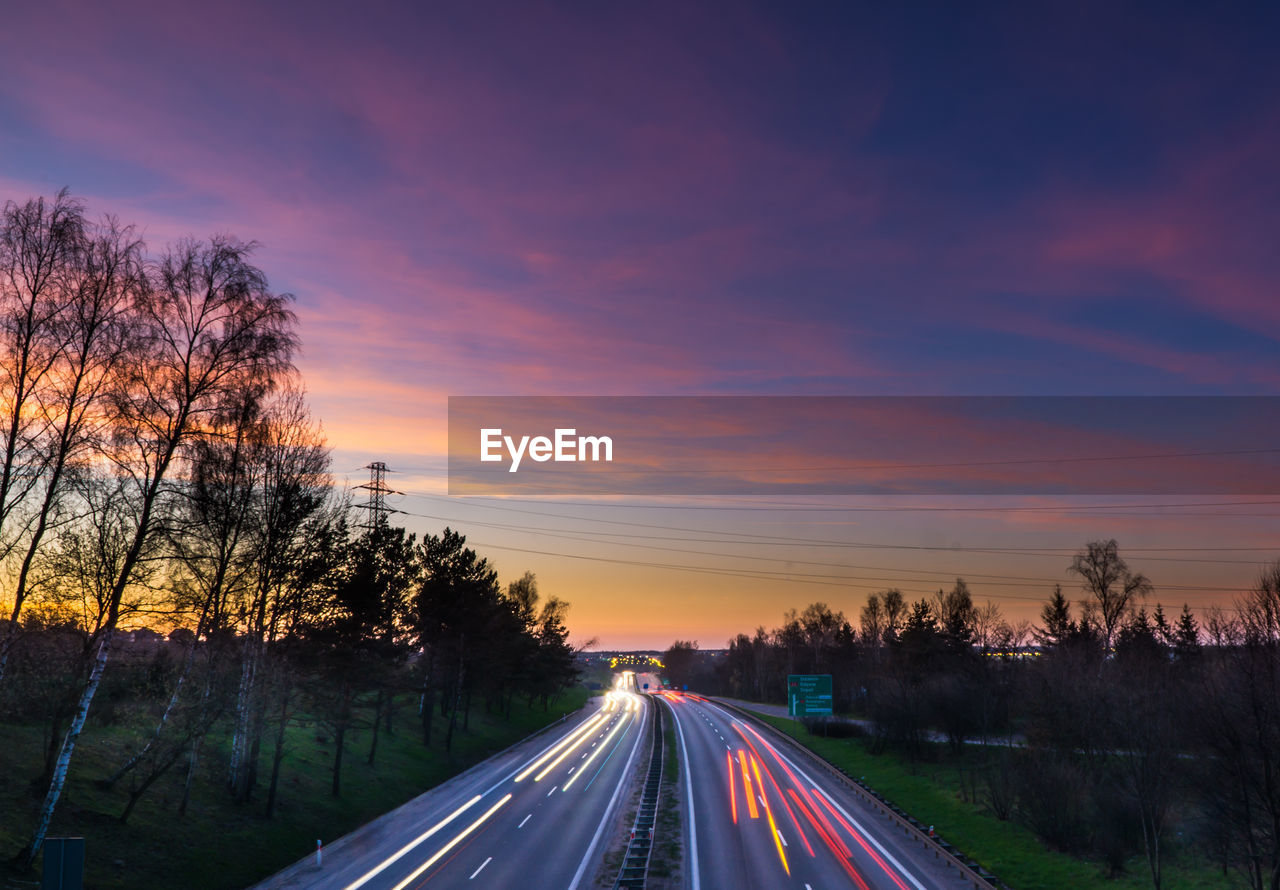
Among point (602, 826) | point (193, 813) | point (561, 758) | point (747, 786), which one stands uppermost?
point (193, 813)

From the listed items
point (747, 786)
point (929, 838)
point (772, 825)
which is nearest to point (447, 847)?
point (772, 825)

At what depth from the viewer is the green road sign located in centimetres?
7919

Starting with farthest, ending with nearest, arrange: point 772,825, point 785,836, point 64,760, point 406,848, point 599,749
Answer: point 599,749
point 772,825
point 785,836
point 406,848
point 64,760

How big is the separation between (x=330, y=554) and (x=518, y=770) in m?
26.5

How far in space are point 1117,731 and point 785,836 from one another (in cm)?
1645

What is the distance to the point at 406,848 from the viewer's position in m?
34.4

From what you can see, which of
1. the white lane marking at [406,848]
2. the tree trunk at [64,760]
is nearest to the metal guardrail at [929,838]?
the white lane marking at [406,848]

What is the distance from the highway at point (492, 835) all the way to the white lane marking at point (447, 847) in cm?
4

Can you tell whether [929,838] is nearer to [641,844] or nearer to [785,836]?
[785,836]

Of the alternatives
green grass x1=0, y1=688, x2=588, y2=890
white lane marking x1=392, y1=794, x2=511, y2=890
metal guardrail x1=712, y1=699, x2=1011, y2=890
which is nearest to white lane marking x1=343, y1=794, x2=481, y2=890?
white lane marking x1=392, y1=794, x2=511, y2=890

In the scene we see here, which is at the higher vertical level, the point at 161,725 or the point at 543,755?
the point at 161,725

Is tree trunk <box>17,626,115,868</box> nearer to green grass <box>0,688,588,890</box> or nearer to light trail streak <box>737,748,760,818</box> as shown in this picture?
green grass <box>0,688,588,890</box>

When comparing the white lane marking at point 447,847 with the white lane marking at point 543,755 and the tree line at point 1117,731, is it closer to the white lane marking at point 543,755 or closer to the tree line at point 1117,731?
the white lane marking at point 543,755

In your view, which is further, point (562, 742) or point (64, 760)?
point (562, 742)
